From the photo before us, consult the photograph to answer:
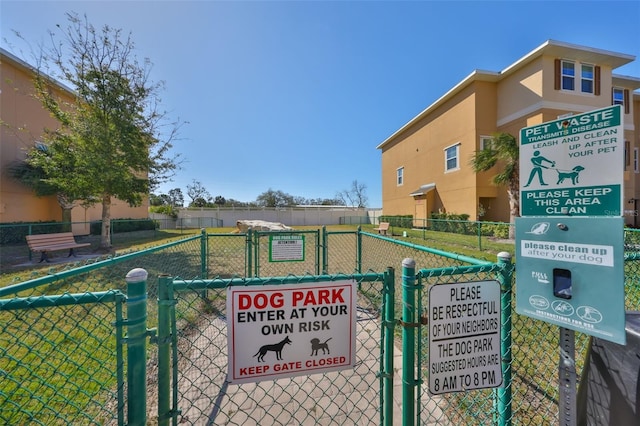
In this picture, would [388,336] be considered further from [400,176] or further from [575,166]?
[400,176]

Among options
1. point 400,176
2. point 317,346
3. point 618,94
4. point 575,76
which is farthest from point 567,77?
point 317,346

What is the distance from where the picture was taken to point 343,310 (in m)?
1.47

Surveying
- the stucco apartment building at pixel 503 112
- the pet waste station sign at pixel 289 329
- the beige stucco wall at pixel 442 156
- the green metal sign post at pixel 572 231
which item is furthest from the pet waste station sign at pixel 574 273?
the beige stucco wall at pixel 442 156

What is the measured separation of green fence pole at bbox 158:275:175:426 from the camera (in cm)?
127

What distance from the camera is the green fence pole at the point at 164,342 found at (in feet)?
4.16

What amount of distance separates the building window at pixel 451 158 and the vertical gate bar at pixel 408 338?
18.3 meters

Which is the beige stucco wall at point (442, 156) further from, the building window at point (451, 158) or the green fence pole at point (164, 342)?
the green fence pole at point (164, 342)

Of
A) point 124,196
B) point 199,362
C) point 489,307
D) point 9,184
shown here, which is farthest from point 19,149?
point 489,307

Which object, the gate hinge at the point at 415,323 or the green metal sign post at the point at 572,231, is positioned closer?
the green metal sign post at the point at 572,231

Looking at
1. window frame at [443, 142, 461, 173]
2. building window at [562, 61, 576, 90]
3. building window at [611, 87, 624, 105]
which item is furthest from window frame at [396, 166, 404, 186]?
building window at [611, 87, 624, 105]

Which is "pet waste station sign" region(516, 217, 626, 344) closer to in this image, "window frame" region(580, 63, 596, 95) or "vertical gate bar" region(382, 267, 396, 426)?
"vertical gate bar" region(382, 267, 396, 426)

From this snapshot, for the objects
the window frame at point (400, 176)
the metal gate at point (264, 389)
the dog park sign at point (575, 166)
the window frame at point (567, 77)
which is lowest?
the metal gate at point (264, 389)

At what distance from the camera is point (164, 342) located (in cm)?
129

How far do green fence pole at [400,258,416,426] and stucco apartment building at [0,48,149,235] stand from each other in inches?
584
